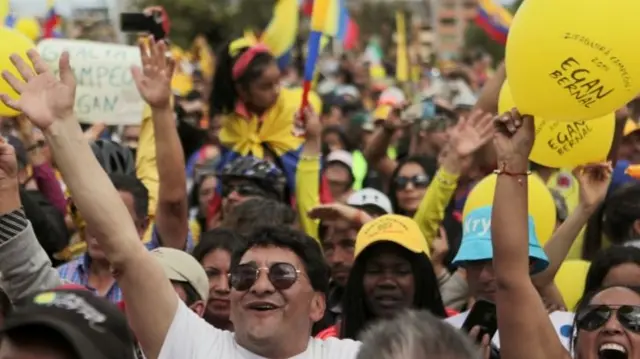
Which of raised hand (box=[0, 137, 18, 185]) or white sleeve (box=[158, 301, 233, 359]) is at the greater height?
raised hand (box=[0, 137, 18, 185])

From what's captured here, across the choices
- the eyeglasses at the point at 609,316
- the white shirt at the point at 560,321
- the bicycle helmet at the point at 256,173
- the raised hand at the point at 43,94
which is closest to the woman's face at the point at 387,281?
the white shirt at the point at 560,321

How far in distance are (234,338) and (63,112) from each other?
0.80 meters

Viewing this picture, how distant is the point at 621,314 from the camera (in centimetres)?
409

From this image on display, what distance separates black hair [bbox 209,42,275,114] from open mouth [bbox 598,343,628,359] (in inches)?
126

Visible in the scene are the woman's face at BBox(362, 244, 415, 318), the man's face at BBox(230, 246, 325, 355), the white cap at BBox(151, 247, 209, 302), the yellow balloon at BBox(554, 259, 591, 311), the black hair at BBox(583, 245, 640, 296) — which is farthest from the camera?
the yellow balloon at BBox(554, 259, 591, 311)

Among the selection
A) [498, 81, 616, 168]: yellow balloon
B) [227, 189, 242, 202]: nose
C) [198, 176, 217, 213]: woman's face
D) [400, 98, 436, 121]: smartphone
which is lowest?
[198, 176, 217, 213]: woman's face

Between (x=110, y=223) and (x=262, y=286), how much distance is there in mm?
494

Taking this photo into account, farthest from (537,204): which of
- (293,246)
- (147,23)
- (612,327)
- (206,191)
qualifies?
(206,191)

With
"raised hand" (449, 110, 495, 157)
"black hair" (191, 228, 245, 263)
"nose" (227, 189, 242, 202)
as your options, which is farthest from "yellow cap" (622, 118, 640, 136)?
"black hair" (191, 228, 245, 263)

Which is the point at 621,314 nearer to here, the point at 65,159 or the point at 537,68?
the point at 537,68

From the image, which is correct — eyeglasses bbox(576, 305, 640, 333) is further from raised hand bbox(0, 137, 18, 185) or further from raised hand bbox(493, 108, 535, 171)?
raised hand bbox(0, 137, 18, 185)

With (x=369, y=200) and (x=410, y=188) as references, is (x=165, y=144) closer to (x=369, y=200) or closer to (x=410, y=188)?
(x=369, y=200)

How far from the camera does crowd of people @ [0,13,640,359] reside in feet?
12.5

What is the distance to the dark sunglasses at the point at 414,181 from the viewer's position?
23.4ft
